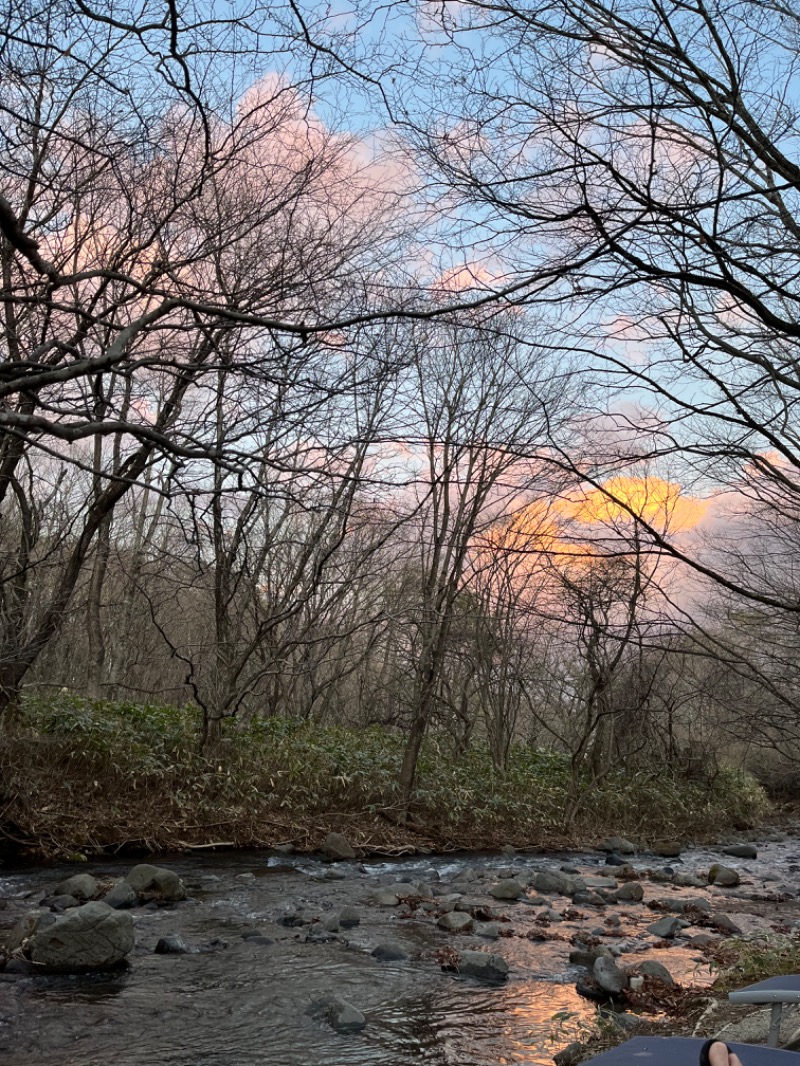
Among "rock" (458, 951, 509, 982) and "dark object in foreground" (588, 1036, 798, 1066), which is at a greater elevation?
"dark object in foreground" (588, 1036, 798, 1066)

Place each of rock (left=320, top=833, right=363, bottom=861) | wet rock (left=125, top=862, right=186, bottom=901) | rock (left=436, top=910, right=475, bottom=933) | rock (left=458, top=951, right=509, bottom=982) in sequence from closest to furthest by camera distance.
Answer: rock (left=458, top=951, right=509, bottom=982) < rock (left=436, top=910, right=475, bottom=933) < wet rock (left=125, top=862, right=186, bottom=901) < rock (left=320, top=833, right=363, bottom=861)

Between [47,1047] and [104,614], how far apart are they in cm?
1424

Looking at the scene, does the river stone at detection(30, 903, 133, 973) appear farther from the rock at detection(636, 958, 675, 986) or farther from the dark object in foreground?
the dark object in foreground

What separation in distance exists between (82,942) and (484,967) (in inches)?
96.5

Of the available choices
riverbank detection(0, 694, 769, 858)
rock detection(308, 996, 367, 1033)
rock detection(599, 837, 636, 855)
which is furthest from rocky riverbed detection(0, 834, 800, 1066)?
rock detection(599, 837, 636, 855)

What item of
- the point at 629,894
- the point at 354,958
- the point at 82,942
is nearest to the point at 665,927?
A: the point at 629,894

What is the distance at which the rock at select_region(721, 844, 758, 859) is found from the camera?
37.6 ft

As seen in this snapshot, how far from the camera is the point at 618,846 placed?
36.5ft

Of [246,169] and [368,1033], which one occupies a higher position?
[246,169]

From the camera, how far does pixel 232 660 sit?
35.5 ft

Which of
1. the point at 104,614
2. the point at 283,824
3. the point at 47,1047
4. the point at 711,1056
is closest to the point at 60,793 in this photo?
the point at 283,824

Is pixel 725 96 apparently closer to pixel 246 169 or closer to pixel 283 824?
pixel 246 169

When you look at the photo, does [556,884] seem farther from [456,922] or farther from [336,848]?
[336,848]

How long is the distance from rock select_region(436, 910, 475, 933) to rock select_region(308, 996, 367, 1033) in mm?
1982
